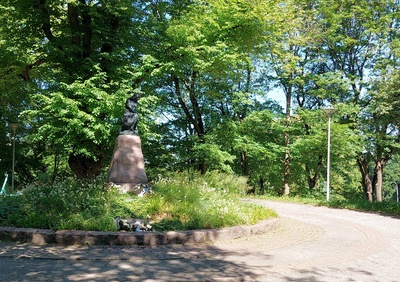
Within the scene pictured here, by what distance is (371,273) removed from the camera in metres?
5.39

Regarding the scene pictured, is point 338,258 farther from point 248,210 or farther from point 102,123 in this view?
point 102,123

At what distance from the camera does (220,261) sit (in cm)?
587

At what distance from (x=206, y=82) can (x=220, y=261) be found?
62.2 ft

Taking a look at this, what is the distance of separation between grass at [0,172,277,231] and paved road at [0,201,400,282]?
28.5 inches

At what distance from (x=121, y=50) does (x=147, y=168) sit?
829 cm

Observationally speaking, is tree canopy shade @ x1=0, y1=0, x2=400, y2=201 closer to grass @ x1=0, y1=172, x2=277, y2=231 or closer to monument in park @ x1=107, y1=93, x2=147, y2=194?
monument in park @ x1=107, y1=93, x2=147, y2=194

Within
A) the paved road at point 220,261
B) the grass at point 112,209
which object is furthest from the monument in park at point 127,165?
the paved road at point 220,261

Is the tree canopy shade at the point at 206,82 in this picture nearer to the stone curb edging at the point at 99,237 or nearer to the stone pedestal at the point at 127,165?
the stone pedestal at the point at 127,165

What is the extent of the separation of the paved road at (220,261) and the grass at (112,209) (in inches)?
28.5

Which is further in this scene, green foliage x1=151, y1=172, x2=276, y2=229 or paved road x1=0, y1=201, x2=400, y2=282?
green foliage x1=151, y1=172, x2=276, y2=229

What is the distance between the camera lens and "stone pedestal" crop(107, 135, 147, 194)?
1045cm

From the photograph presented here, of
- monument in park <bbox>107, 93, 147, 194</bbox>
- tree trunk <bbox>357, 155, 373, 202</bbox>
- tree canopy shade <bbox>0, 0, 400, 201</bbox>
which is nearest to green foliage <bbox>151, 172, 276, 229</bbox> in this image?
monument in park <bbox>107, 93, 147, 194</bbox>

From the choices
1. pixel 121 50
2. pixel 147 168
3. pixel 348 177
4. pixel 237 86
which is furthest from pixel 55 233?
pixel 348 177

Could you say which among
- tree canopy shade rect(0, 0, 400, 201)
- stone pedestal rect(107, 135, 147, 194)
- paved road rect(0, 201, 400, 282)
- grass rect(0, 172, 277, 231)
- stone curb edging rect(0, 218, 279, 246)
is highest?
tree canopy shade rect(0, 0, 400, 201)
